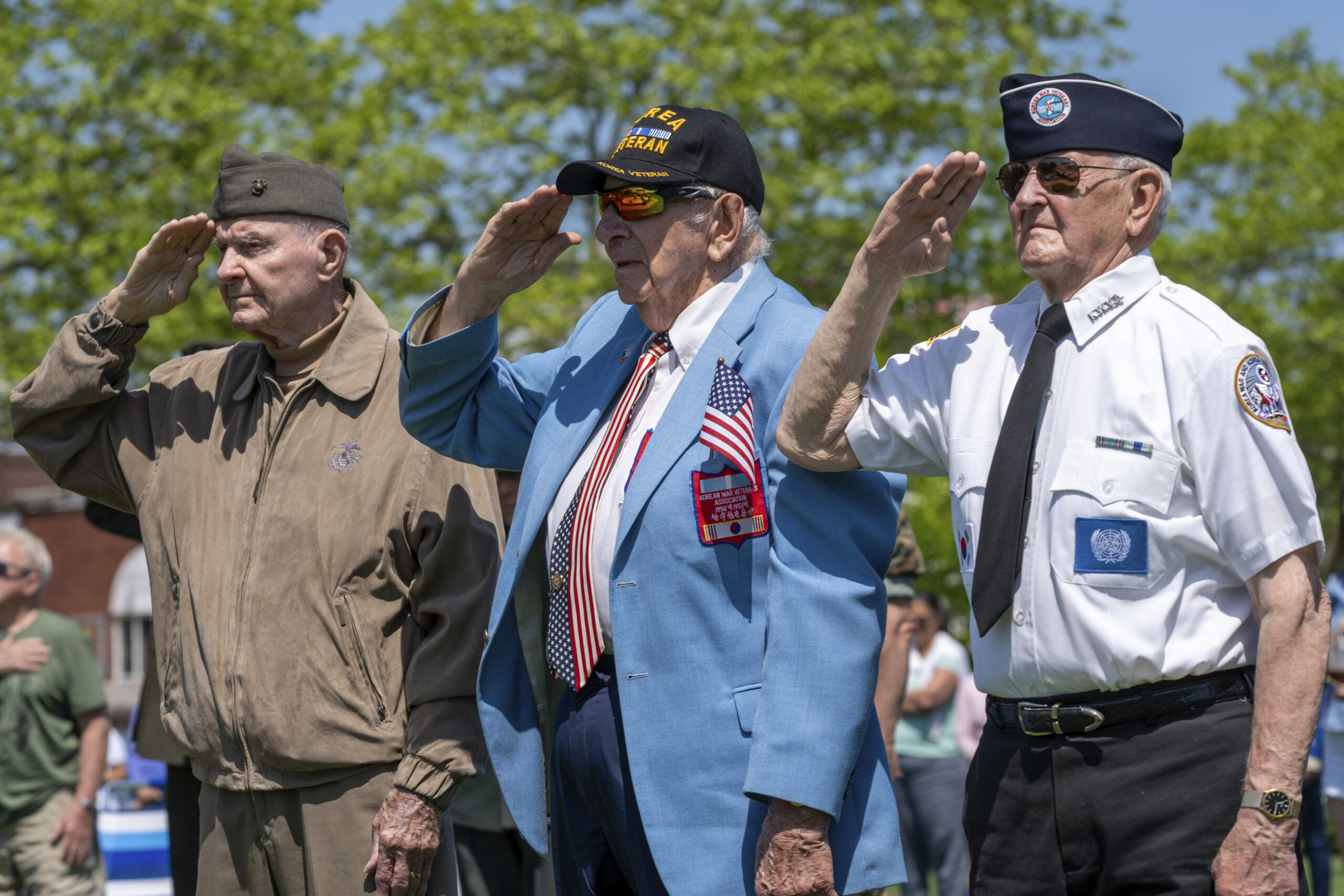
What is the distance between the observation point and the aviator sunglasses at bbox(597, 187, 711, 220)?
317cm

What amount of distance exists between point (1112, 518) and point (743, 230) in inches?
46.3

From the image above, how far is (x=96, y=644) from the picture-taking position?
3012 cm

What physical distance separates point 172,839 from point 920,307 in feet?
43.7

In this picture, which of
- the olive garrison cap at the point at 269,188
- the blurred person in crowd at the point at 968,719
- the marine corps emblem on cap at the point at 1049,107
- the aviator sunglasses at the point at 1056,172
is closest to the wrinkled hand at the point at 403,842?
Answer: the olive garrison cap at the point at 269,188

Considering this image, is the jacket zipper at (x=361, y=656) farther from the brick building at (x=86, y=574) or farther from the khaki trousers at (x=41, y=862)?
the brick building at (x=86, y=574)

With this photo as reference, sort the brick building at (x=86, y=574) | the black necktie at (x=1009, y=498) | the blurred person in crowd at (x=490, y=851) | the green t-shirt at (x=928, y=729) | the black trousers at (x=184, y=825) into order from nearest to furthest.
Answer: the black necktie at (x=1009, y=498) → the black trousers at (x=184, y=825) → the blurred person in crowd at (x=490, y=851) → the green t-shirt at (x=928, y=729) → the brick building at (x=86, y=574)

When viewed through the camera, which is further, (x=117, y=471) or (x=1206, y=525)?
(x=117, y=471)

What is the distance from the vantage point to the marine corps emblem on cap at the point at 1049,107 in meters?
2.69

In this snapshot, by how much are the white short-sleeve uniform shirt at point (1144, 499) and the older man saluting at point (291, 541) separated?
1.39m

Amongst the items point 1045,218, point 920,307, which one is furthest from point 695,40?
point 1045,218

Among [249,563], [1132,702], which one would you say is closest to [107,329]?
[249,563]

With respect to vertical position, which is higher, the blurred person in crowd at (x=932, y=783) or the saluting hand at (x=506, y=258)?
the saluting hand at (x=506, y=258)

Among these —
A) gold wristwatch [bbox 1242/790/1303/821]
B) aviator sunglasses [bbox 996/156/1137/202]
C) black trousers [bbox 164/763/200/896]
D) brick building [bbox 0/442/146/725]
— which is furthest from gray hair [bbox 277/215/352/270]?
brick building [bbox 0/442/146/725]

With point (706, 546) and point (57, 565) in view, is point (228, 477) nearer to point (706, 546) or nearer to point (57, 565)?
point (706, 546)
